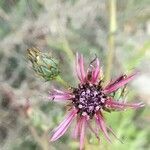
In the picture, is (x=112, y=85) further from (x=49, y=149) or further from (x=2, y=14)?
(x=2, y=14)

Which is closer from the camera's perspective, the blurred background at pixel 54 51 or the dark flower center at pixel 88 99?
the dark flower center at pixel 88 99

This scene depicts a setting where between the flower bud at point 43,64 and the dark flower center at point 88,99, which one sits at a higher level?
the flower bud at point 43,64

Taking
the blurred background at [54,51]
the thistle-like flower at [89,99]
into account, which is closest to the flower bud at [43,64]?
the thistle-like flower at [89,99]

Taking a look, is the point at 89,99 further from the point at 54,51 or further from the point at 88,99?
the point at 54,51

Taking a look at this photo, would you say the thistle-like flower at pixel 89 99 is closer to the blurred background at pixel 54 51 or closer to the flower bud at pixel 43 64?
the flower bud at pixel 43 64

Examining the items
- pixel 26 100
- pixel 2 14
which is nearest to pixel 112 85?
pixel 26 100

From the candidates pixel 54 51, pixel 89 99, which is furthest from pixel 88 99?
pixel 54 51
